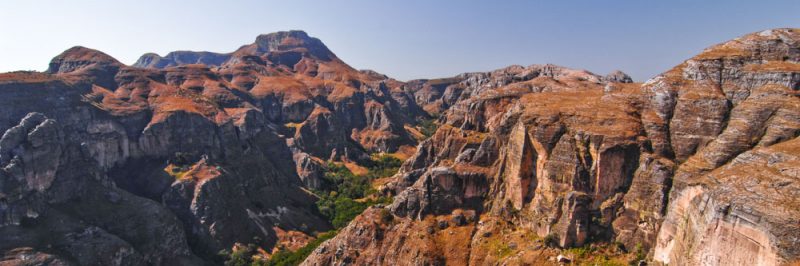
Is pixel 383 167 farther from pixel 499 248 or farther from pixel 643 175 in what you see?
pixel 643 175

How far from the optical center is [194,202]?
112 m

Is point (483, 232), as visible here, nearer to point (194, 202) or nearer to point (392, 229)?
point (392, 229)

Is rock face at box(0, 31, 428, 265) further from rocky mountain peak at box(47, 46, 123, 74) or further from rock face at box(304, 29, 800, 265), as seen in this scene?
rock face at box(304, 29, 800, 265)

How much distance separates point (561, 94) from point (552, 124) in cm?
1769

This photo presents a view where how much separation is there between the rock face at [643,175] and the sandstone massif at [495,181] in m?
0.23

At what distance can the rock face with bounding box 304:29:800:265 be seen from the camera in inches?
1892

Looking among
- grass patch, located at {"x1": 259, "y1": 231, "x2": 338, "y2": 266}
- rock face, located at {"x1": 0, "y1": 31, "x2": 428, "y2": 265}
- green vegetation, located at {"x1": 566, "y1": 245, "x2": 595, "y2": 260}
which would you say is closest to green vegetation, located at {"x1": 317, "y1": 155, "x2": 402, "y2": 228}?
rock face, located at {"x1": 0, "y1": 31, "x2": 428, "y2": 265}

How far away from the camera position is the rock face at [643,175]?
48.1 m

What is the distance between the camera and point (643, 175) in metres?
64.2

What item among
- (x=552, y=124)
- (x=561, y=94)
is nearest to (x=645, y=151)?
(x=552, y=124)

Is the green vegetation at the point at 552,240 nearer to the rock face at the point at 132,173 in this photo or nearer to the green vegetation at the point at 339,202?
the green vegetation at the point at 339,202

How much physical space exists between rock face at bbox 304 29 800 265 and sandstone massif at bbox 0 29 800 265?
0.23 m

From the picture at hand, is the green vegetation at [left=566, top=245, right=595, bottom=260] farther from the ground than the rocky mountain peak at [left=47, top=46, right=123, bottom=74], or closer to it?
closer to it

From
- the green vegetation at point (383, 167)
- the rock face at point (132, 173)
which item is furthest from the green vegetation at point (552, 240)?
the green vegetation at point (383, 167)
